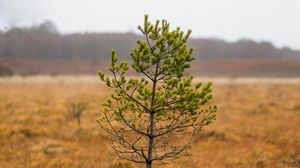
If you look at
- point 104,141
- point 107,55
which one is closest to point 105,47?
point 107,55

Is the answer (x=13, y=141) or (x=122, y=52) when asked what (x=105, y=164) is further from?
(x=122, y=52)

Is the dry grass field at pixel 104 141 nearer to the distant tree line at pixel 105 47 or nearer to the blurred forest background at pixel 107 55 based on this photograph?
the blurred forest background at pixel 107 55

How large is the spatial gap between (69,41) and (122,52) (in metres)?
19.8

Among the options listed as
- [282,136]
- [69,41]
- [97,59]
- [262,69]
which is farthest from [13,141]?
[69,41]

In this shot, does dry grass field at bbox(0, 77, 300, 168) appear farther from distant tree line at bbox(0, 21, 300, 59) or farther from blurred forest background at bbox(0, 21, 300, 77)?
distant tree line at bbox(0, 21, 300, 59)

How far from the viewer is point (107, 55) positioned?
4528 inches

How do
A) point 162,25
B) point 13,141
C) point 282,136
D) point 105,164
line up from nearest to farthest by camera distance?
point 162,25
point 105,164
point 13,141
point 282,136

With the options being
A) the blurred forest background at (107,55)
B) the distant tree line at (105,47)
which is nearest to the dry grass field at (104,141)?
the blurred forest background at (107,55)

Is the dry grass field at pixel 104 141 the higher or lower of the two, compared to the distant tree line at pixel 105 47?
lower

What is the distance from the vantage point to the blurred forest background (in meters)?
96.0

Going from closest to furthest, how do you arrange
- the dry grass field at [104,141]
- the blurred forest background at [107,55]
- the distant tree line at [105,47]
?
the dry grass field at [104,141]
the blurred forest background at [107,55]
the distant tree line at [105,47]

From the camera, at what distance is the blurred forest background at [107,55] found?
96.0 m

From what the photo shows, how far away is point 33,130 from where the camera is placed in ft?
48.5

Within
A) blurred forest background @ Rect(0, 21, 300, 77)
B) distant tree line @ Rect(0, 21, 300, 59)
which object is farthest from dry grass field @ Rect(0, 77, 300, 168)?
distant tree line @ Rect(0, 21, 300, 59)
